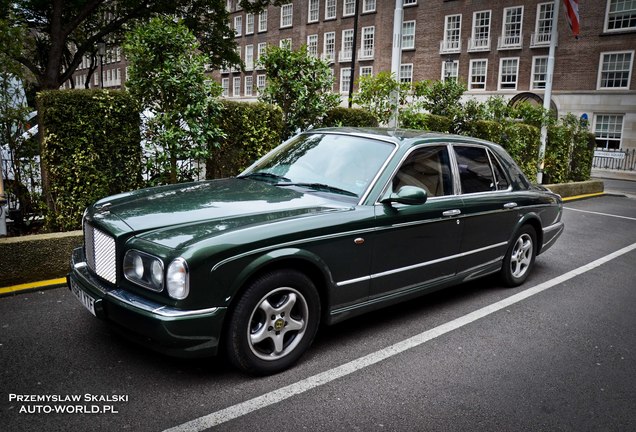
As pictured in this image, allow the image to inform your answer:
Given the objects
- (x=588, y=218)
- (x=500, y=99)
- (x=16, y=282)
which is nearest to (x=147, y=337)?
(x=16, y=282)

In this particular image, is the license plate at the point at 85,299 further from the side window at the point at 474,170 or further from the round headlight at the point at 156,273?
the side window at the point at 474,170

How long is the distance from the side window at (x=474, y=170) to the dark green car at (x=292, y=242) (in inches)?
0.7

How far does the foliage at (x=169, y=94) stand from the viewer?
6.54 metres

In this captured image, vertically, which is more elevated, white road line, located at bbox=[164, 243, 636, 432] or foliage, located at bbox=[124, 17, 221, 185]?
foliage, located at bbox=[124, 17, 221, 185]

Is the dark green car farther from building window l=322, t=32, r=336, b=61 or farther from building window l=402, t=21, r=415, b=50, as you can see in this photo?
building window l=322, t=32, r=336, b=61

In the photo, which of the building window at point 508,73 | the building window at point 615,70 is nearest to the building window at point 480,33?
the building window at point 508,73

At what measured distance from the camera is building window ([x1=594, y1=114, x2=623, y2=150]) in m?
31.0

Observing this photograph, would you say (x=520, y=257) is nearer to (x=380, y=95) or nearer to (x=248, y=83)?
(x=380, y=95)

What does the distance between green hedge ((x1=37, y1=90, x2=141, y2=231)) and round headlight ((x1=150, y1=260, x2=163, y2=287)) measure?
351 cm

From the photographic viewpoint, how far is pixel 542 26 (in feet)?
107

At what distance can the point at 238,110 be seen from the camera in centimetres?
751

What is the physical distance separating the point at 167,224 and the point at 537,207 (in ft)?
14.5

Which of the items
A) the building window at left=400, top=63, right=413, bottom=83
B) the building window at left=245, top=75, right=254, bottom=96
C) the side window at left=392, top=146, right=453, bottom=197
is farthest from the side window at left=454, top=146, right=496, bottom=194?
the building window at left=245, top=75, right=254, bottom=96

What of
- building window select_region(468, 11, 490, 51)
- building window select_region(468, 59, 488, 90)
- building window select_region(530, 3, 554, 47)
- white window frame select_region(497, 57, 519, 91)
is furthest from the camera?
building window select_region(468, 59, 488, 90)
